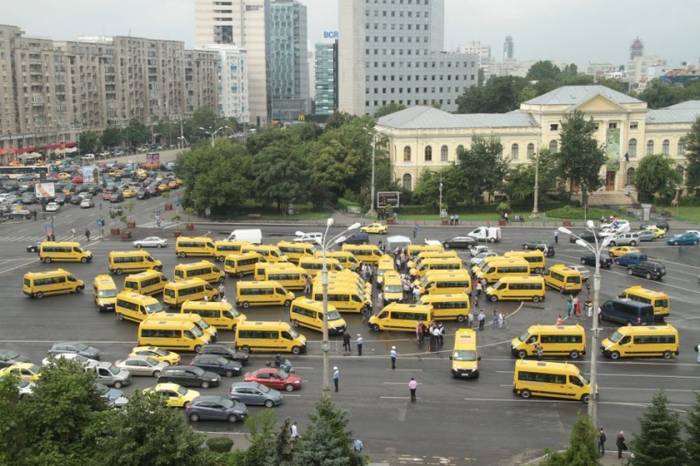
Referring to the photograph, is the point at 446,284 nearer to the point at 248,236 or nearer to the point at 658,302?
the point at 658,302

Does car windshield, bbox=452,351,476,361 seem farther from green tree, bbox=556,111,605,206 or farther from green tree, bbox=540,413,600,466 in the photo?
green tree, bbox=556,111,605,206

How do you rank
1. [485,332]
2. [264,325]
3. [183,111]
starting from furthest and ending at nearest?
[183,111] → [485,332] → [264,325]

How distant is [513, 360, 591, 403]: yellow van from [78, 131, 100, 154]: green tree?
13345cm

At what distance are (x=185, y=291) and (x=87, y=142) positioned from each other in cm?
11301

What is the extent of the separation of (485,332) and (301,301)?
10.6 m

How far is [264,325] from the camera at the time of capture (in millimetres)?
40188

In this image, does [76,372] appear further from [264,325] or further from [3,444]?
[264,325]

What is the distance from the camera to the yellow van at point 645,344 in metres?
39.0

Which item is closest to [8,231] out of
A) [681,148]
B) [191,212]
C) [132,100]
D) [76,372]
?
[191,212]

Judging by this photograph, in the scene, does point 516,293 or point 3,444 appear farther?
point 516,293

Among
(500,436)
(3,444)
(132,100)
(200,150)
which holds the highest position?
(132,100)

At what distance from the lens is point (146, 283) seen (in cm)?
5066

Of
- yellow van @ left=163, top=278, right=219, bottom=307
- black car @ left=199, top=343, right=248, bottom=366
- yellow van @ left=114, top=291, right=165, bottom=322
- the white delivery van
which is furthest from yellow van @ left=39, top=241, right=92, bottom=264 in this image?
black car @ left=199, top=343, right=248, bottom=366

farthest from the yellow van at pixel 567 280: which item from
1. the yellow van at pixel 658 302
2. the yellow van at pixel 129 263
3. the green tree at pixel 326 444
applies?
the green tree at pixel 326 444
